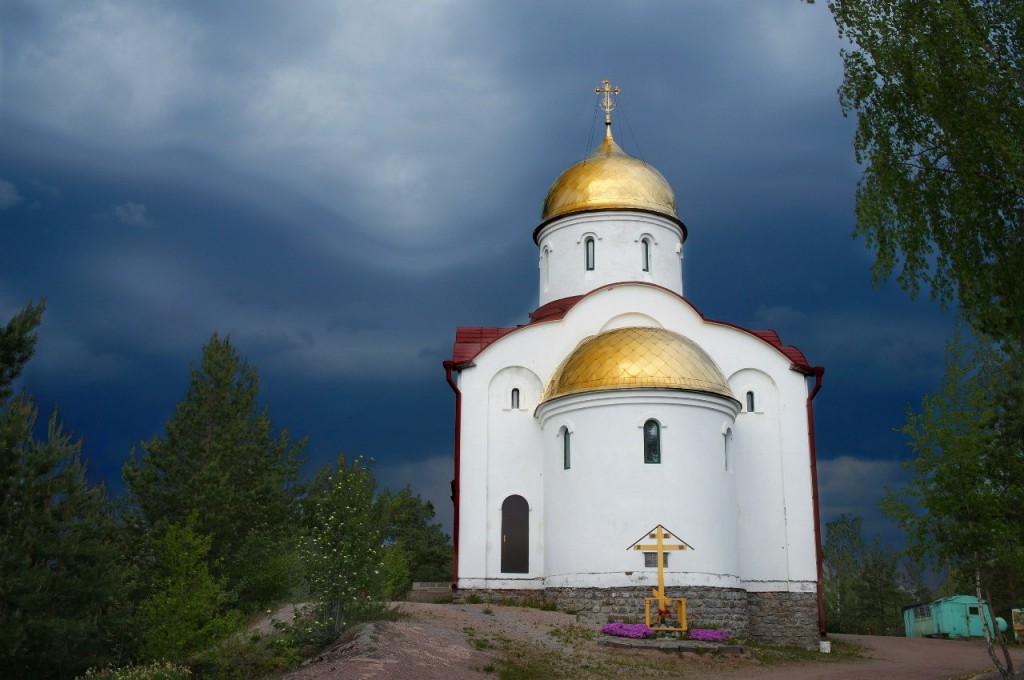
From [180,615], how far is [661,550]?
8369mm

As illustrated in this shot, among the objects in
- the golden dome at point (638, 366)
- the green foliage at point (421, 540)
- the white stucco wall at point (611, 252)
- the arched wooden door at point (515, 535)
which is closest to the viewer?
the golden dome at point (638, 366)

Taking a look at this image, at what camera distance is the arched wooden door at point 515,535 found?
66.5 ft

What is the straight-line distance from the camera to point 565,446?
1966 centimetres

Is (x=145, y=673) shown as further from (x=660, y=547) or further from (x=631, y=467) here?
(x=631, y=467)

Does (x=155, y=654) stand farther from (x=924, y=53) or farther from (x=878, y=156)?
(x=924, y=53)

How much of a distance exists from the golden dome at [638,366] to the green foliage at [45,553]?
929 cm

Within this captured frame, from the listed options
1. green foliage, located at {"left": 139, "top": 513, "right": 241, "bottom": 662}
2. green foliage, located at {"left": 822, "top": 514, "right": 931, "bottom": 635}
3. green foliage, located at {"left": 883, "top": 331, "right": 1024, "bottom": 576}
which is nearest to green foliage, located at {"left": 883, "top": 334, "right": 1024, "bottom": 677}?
green foliage, located at {"left": 883, "top": 331, "right": 1024, "bottom": 576}

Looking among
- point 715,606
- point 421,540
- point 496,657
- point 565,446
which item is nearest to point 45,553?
point 496,657

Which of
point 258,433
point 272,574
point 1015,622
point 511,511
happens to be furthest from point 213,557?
point 1015,622

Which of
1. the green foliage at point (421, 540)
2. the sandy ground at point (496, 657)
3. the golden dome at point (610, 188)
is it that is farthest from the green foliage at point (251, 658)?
the green foliage at point (421, 540)

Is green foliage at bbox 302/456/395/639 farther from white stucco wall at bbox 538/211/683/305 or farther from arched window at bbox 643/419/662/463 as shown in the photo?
white stucco wall at bbox 538/211/683/305

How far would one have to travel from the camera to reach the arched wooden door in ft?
66.5

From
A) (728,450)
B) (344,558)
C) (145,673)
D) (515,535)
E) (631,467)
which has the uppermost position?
(728,450)

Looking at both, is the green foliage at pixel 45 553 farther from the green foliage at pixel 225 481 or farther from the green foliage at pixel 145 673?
the green foliage at pixel 225 481
